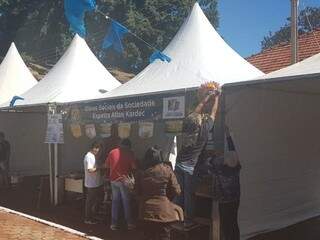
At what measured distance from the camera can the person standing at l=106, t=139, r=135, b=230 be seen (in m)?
8.32

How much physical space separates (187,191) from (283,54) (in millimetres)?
11191

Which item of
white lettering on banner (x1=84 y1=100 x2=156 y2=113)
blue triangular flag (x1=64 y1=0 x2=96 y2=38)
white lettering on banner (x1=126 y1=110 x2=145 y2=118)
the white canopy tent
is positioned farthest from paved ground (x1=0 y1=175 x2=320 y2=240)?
blue triangular flag (x1=64 y1=0 x2=96 y2=38)

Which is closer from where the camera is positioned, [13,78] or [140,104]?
[140,104]

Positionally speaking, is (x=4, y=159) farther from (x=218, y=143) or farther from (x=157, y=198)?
(x=157, y=198)

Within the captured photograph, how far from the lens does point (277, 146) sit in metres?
8.28

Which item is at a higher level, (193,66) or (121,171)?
(193,66)

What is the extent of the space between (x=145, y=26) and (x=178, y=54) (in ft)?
103

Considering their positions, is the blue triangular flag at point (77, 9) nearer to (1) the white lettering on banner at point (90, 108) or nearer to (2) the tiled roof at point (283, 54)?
(1) the white lettering on banner at point (90, 108)

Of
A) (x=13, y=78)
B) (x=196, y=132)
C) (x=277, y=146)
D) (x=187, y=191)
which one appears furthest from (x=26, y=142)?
(x=196, y=132)

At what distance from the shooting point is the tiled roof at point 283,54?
647 inches

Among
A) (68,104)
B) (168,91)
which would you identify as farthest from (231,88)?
(68,104)

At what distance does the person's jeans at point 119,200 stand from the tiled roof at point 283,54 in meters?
9.38

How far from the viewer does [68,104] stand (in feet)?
35.7

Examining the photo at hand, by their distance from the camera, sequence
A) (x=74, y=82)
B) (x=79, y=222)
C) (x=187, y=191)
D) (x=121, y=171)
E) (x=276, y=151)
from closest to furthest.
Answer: (x=187, y=191) → (x=276, y=151) → (x=121, y=171) → (x=79, y=222) → (x=74, y=82)
